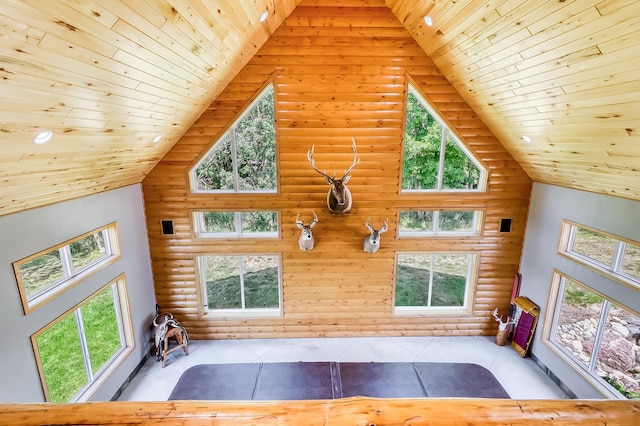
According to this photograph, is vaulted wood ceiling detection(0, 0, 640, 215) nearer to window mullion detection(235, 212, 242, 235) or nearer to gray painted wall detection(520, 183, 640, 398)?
gray painted wall detection(520, 183, 640, 398)

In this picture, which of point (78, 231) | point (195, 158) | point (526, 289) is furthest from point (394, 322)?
point (78, 231)

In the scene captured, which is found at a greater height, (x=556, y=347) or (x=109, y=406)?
(x=109, y=406)

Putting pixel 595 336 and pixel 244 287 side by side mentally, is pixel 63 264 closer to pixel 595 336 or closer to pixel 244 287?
pixel 244 287

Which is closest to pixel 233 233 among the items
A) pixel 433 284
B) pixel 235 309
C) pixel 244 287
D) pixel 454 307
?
pixel 244 287

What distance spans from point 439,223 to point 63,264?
6.38 meters

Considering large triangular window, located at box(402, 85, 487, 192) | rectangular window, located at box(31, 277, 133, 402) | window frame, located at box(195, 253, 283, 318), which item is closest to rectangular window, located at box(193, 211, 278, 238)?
window frame, located at box(195, 253, 283, 318)

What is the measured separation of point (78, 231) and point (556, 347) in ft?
26.4

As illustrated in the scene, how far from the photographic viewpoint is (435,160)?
19.6 ft

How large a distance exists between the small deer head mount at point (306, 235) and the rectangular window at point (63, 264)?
124 inches

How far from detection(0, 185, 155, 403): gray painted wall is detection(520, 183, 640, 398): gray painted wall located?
24.5ft

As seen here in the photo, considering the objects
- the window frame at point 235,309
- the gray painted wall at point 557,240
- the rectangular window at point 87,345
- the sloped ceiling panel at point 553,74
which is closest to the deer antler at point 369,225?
the window frame at point 235,309

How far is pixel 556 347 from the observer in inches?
213

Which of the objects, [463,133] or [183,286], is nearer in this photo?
[463,133]

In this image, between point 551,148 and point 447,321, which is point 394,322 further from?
point 551,148
